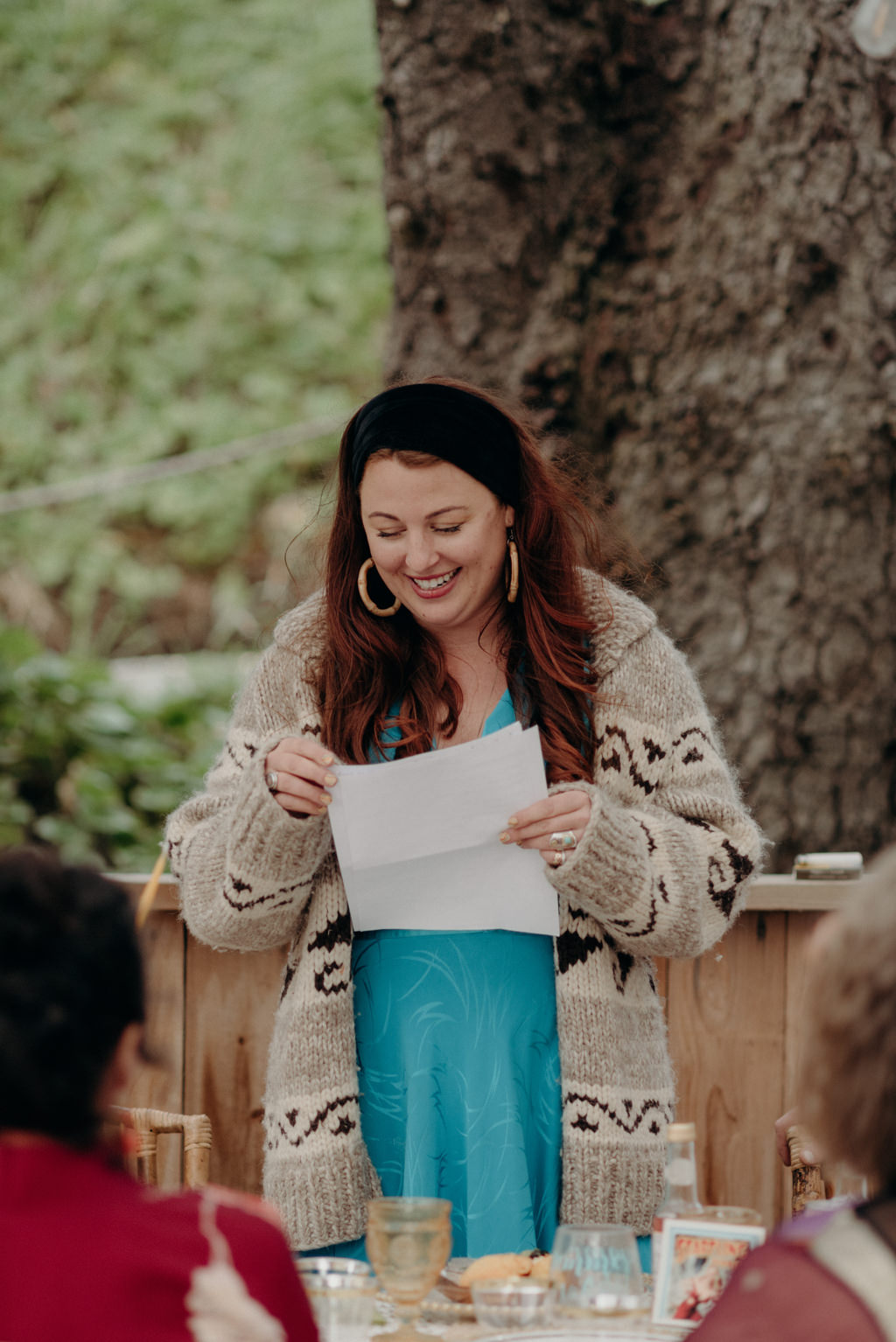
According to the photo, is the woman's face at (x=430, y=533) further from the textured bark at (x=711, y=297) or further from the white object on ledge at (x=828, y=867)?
the textured bark at (x=711, y=297)

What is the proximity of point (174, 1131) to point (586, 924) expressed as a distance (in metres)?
0.68

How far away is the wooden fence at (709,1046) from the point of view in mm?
2693

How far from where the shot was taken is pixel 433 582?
202 centimetres

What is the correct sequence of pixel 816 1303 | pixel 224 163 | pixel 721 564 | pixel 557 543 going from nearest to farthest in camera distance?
pixel 816 1303 < pixel 557 543 < pixel 721 564 < pixel 224 163

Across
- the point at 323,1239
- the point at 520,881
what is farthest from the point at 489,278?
the point at 323,1239

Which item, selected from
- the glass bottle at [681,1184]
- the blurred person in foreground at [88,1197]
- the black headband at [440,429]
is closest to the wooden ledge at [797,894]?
the black headband at [440,429]

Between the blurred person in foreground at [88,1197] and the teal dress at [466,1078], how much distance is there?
2.43 ft

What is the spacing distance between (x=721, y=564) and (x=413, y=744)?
1435 millimetres

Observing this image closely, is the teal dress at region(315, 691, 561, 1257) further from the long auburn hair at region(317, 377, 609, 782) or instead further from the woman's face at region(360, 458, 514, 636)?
the woman's face at region(360, 458, 514, 636)

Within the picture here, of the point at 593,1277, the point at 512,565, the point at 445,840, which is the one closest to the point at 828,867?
the point at 512,565

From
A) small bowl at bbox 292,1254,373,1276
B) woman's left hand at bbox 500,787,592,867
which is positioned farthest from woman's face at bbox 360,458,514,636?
small bowl at bbox 292,1254,373,1276

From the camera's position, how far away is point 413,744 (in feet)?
6.73

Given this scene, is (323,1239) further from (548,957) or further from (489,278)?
(489,278)

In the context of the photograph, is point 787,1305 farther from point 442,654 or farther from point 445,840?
point 442,654
